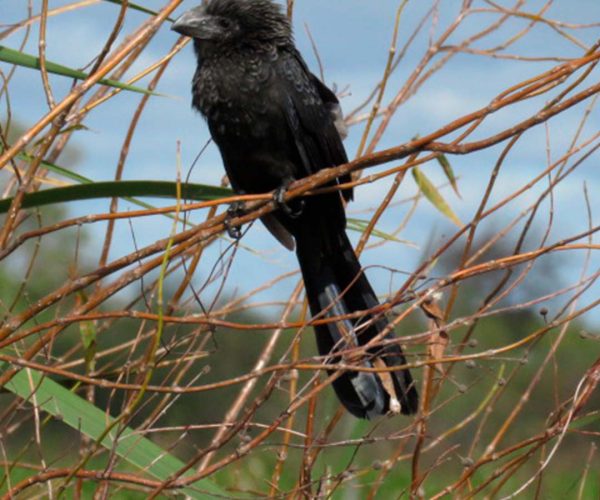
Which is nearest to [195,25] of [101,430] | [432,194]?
[432,194]

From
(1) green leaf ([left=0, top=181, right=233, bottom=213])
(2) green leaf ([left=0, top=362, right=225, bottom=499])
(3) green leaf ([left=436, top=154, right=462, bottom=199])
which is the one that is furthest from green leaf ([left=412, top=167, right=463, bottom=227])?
(2) green leaf ([left=0, top=362, right=225, bottom=499])

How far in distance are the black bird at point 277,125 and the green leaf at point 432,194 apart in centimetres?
19

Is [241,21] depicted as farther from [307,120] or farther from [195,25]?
[307,120]

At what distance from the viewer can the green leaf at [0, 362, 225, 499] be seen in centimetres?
182

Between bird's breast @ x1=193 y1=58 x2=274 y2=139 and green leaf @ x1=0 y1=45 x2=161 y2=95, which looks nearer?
green leaf @ x1=0 y1=45 x2=161 y2=95

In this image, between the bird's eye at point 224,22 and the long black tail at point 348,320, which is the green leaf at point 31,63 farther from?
the bird's eye at point 224,22

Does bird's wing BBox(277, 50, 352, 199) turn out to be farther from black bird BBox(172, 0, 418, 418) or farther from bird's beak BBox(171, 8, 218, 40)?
bird's beak BBox(171, 8, 218, 40)

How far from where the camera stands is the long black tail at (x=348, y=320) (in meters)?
2.35

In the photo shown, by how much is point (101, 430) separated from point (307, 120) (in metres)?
1.22

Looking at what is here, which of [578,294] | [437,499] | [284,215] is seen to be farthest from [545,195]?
[284,215]

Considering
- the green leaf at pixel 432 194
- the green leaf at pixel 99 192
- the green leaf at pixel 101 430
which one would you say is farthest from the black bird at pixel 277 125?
the green leaf at pixel 101 430

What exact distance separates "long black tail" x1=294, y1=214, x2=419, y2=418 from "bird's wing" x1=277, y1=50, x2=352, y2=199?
0.16m

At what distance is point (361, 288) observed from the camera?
2680 millimetres

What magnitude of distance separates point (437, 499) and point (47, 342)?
857mm
